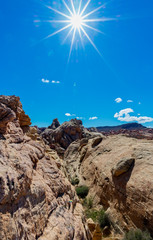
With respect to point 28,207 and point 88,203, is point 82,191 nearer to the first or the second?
point 88,203

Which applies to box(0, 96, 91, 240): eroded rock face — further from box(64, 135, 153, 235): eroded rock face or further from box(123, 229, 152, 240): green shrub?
box(64, 135, 153, 235): eroded rock face

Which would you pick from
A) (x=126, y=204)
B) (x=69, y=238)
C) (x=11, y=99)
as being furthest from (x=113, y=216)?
(x=11, y=99)

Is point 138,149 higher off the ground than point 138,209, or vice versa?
point 138,149

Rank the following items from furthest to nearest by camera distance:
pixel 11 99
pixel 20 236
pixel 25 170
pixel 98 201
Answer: pixel 98 201 < pixel 11 99 < pixel 25 170 < pixel 20 236

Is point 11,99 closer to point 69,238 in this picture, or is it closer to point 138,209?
point 69,238

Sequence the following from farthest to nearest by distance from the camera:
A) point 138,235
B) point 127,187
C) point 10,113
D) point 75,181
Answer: point 75,181 < point 127,187 < point 10,113 < point 138,235

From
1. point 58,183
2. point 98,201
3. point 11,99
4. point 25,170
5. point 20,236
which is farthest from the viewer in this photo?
point 98,201

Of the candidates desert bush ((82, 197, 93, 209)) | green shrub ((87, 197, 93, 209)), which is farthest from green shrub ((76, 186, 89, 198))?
green shrub ((87, 197, 93, 209))

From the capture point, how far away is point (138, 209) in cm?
953

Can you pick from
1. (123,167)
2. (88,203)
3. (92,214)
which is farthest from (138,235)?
(88,203)

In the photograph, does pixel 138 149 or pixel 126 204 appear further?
pixel 138 149

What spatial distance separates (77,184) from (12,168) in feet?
52.3

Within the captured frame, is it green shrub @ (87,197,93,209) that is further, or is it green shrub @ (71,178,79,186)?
green shrub @ (71,178,79,186)

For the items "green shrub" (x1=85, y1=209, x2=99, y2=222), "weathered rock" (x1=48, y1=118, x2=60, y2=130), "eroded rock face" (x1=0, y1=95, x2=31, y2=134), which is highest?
"weathered rock" (x1=48, y1=118, x2=60, y2=130)
